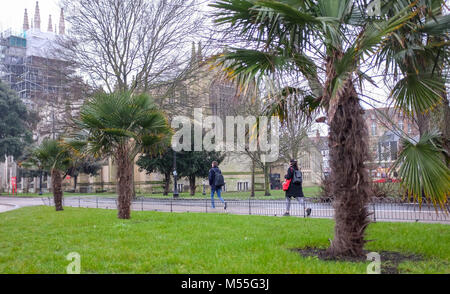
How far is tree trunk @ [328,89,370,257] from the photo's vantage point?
5812 mm

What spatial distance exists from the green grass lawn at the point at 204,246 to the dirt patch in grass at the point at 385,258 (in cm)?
17

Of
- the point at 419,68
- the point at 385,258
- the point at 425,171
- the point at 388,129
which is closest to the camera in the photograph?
the point at 425,171

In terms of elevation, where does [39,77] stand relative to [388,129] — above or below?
above

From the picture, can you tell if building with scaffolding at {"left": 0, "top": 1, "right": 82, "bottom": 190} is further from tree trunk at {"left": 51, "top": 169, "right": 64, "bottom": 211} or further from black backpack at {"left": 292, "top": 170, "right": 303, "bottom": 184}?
black backpack at {"left": 292, "top": 170, "right": 303, "bottom": 184}

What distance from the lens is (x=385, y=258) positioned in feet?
20.2

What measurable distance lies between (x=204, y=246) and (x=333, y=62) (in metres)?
3.74

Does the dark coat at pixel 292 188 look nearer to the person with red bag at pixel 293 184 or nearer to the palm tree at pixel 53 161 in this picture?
the person with red bag at pixel 293 184

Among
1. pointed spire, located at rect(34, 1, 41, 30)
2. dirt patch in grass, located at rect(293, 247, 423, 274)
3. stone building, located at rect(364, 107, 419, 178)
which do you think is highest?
pointed spire, located at rect(34, 1, 41, 30)

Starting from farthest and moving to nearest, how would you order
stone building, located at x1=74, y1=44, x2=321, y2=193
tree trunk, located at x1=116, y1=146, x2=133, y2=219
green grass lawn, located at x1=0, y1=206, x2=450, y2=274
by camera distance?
stone building, located at x1=74, y1=44, x2=321, y2=193, tree trunk, located at x1=116, y1=146, x2=133, y2=219, green grass lawn, located at x1=0, y1=206, x2=450, y2=274

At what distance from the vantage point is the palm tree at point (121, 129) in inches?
444

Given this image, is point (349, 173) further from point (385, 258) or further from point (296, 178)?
point (296, 178)
